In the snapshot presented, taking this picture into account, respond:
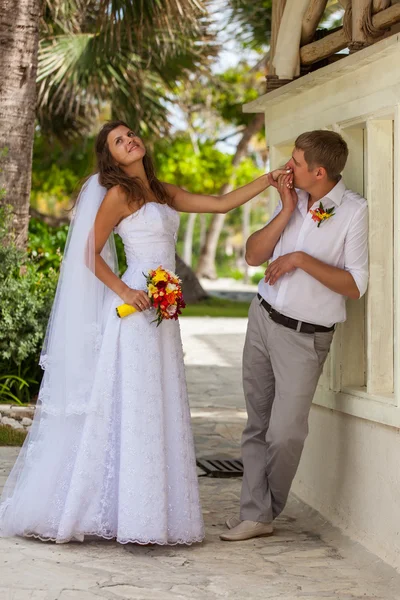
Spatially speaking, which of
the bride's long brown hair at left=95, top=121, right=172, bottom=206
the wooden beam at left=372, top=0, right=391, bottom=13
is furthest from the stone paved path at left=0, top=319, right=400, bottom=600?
the wooden beam at left=372, top=0, right=391, bottom=13

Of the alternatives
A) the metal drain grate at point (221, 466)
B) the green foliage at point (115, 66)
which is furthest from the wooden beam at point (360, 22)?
the green foliage at point (115, 66)

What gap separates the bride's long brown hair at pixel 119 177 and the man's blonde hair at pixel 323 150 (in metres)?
0.74

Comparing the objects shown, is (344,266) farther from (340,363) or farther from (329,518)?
(329,518)

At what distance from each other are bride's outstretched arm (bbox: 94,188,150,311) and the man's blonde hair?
0.88 m

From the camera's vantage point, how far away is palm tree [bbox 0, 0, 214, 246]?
795 centimetres

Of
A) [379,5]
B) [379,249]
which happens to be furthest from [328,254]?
[379,5]

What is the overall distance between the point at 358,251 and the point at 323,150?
481 mm

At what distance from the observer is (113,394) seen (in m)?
4.64

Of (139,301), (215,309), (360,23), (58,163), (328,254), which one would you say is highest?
(58,163)

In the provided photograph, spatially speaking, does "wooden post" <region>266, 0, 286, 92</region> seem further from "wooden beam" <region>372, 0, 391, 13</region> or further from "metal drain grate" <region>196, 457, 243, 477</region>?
"metal drain grate" <region>196, 457, 243, 477</region>

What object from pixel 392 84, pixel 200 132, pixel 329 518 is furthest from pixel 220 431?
pixel 200 132

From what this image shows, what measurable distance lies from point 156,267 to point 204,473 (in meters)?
2.15

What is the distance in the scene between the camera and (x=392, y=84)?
434 cm

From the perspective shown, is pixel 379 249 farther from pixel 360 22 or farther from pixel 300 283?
pixel 360 22
